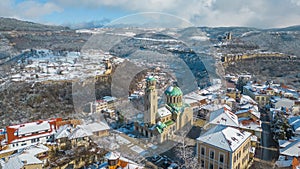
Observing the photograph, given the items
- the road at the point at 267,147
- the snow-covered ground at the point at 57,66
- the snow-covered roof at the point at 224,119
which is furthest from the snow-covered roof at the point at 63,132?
the snow-covered ground at the point at 57,66

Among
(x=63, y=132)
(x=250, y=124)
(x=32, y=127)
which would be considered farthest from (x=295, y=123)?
(x=32, y=127)

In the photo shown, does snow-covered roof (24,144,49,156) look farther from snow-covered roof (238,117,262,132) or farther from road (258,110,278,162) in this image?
road (258,110,278,162)

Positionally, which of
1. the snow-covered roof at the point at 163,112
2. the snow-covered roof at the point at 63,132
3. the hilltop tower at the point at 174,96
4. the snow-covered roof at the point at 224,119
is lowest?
the snow-covered roof at the point at 63,132

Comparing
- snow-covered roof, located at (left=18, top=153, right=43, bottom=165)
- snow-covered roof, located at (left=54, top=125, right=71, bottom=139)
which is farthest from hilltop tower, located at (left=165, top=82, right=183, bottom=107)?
snow-covered roof, located at (left=18, top=153, right=43, bottom=165)

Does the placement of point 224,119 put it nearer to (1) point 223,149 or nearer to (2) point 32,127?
(1) point 223,149

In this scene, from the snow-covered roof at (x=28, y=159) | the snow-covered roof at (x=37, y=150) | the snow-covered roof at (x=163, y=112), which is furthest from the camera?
the snow-covered roof at (x=163, y=112)

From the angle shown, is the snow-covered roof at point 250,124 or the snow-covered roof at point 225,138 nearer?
the snow-covered roof at point 225,138

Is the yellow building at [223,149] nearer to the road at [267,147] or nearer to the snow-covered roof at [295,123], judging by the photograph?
the road at [267,147]
